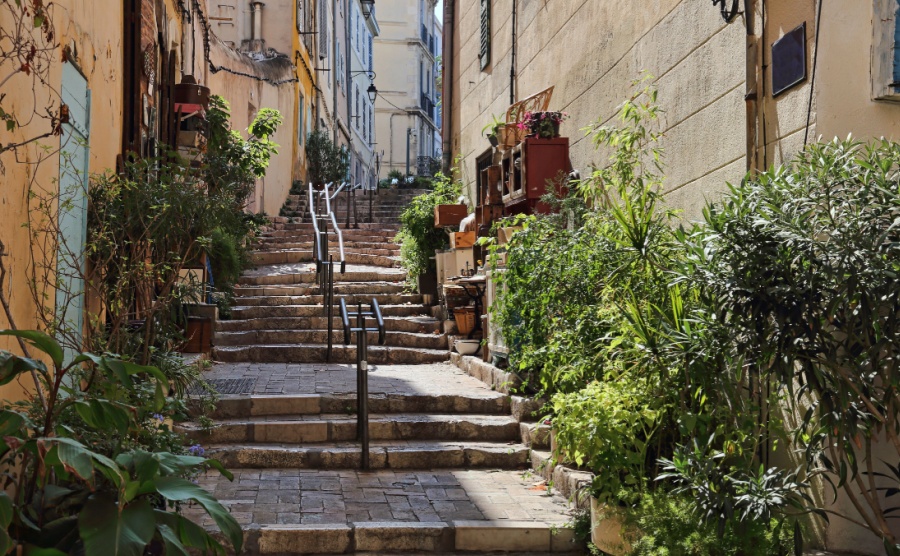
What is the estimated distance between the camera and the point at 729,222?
3916 millimetres

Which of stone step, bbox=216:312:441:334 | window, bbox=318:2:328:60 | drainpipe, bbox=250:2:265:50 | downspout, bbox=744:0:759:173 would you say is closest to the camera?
downspout, bbox=744:0:759:173

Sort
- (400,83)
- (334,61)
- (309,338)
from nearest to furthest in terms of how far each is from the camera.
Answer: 1. (309,338)
2. (334,61)
3. (400,83)

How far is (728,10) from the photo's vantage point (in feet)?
18.1

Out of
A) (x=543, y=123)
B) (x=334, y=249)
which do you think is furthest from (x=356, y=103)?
(x=543, y=123)

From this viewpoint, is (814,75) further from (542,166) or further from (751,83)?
(542,166)

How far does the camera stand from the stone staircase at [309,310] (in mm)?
10203

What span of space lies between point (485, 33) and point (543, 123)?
3.75m

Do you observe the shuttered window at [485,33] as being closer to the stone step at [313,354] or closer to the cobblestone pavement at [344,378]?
the stone step at [313,354]

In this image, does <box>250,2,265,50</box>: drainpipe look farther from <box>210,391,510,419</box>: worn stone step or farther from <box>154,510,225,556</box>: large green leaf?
<box>154,510,225,556</box>: large green leaf

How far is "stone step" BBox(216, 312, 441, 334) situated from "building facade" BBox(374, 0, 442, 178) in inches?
1067

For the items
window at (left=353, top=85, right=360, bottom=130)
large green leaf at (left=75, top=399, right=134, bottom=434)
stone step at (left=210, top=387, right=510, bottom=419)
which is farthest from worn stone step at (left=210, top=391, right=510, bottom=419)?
window at (left=353, top=85, right=360, bottom=130)

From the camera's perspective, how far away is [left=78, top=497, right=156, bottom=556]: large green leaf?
10.1ft

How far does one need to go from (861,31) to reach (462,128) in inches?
377

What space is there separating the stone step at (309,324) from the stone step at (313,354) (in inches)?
14.3
